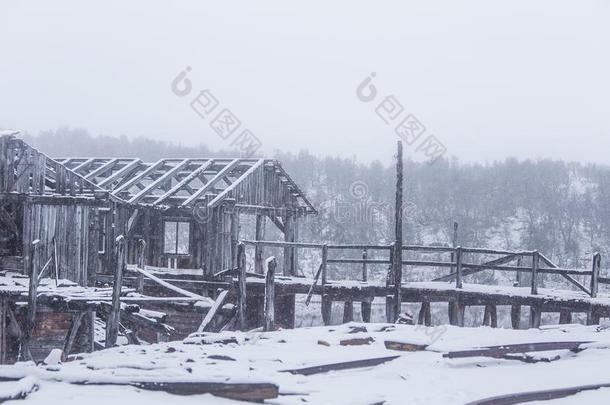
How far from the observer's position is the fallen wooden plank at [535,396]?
21.8ft

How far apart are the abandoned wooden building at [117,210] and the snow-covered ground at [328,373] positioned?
7239 mm

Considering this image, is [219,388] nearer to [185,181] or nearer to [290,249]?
[185,181]

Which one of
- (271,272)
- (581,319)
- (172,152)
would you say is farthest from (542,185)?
(271,272)

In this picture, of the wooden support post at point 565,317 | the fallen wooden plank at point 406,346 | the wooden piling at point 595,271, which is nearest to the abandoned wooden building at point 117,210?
the fallen wooden plank at point 406,346

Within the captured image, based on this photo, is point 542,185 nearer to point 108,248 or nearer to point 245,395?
point 108,248

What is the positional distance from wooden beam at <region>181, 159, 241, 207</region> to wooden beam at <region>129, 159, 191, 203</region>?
54.7 inches

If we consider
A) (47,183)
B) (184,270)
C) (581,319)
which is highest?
(47,183)

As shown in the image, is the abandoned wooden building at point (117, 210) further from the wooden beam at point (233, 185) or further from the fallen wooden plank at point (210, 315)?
the fallen wooden plank at point (210, 315)

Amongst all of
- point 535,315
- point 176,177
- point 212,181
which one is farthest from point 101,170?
point 535,315

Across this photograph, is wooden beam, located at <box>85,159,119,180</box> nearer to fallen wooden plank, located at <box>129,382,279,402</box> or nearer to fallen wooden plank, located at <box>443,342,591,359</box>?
fallen wooden plank, located at <box>443,342,591,359</box>

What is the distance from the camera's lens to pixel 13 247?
1820cm

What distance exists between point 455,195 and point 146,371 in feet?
219

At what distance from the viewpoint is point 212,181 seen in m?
20.8

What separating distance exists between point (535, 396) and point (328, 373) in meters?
2.26
